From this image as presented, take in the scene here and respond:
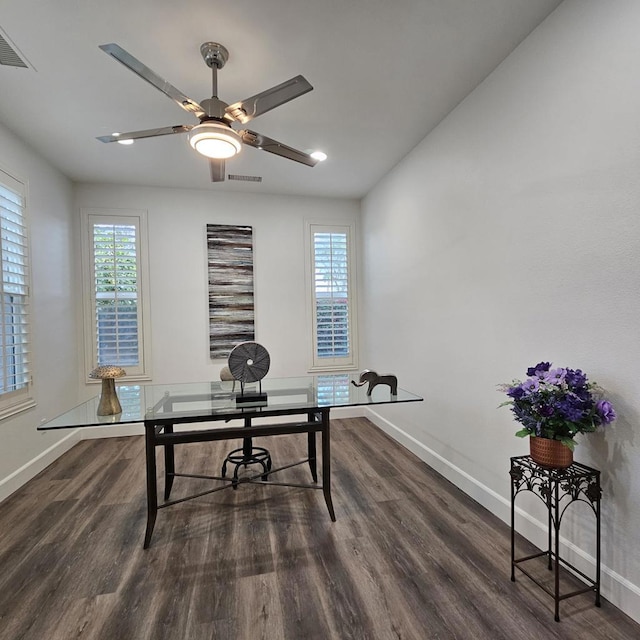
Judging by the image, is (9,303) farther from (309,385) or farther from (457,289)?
(457,289)

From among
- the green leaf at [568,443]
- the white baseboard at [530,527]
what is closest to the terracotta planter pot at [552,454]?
the green leaf at [568,443]

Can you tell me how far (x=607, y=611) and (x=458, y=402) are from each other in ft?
4.54

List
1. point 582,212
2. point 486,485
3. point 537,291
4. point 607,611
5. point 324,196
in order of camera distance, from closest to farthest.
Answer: point 607,611
point 582,212
point 537,291
point 486,485
point 324,196

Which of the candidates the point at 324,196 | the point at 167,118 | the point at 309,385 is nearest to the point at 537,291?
the point at 309,385

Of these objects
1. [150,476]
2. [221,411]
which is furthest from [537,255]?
[150,476]

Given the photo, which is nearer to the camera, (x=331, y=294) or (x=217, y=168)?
(x=217, y=168)

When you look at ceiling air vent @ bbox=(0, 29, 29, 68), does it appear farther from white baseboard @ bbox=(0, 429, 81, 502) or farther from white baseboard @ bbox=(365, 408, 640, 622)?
white baseboard @ bbox=(365, 408, 640, 622)

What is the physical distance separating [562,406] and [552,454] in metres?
0.26

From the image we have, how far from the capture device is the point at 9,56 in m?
2.11

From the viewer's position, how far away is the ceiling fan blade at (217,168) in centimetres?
226

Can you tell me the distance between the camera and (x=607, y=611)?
5.31 feet

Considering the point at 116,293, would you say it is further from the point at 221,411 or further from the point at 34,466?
the point at 221,411

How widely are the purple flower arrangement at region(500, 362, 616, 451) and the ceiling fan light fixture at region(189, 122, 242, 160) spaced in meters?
2.01

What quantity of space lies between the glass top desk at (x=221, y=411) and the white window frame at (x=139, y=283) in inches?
58.0
